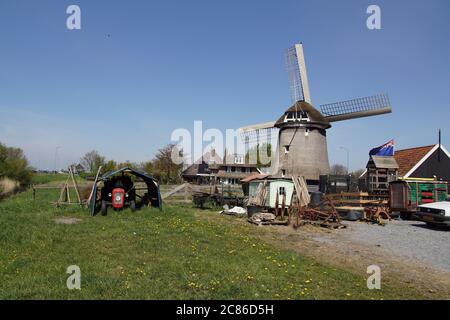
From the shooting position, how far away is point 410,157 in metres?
31.1

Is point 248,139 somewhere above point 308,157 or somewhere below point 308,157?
above

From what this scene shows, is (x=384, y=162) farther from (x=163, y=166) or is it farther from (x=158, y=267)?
(x=163, y=166)

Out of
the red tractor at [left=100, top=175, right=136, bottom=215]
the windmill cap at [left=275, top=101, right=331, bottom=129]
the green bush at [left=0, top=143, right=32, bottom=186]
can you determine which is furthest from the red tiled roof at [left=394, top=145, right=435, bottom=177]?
the green bush at [left=0, top=143, right=32, bottom=186]

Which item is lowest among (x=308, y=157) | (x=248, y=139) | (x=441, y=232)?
(x=441, y=232)

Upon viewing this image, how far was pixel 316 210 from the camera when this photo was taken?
18297 mm

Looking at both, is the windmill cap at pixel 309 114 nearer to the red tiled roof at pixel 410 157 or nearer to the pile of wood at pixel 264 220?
the red tiled roof at pixel 410 157

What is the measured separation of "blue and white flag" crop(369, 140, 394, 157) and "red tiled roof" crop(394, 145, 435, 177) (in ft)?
14.8

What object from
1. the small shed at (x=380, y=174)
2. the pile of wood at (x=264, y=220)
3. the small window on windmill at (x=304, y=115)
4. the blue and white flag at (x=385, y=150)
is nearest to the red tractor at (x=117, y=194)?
the pile of wood at (x=264, y=220)

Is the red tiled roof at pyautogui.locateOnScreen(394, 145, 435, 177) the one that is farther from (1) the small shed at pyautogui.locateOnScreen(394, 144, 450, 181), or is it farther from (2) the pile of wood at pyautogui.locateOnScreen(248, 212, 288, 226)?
(2) the pile of wood at pyautogui.locateOnScreen(248, 212, 288, 226)

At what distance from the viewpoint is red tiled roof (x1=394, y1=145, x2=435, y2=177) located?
29781mm

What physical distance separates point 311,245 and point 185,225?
491cm

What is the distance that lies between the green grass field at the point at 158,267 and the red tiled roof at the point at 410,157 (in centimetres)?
2266

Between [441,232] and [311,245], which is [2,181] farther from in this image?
[441,232]
